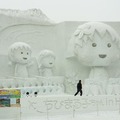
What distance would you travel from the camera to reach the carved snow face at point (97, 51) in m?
11.7

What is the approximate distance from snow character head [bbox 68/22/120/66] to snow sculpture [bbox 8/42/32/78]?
1.92 metres

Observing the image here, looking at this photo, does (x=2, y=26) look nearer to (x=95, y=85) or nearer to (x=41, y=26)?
(x=41, y=26)

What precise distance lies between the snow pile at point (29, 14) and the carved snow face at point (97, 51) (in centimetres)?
290

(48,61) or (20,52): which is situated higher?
(20,52)

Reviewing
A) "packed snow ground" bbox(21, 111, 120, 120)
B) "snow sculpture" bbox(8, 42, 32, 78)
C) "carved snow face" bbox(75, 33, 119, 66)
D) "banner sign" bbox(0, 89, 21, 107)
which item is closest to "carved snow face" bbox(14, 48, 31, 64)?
"snow sculpture" bbox(8, 42, 32, 78)

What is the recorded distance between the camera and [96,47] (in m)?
11.8

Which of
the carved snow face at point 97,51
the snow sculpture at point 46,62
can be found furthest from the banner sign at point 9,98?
the carved snow face at point 97,51

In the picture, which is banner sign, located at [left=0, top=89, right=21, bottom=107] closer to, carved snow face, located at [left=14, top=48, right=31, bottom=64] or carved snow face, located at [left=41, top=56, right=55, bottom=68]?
carved snow face, located at [left=14, top=48, right=31, bottom=64]

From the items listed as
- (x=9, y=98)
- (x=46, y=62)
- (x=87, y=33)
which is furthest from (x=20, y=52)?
(x=9, y=98)

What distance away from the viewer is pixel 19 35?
13.3 meters

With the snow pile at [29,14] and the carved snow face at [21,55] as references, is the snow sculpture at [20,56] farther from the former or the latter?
the snow pile at [29,14]

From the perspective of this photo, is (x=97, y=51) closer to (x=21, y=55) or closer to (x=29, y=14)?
(x=21, y=55)

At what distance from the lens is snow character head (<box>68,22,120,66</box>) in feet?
38.5

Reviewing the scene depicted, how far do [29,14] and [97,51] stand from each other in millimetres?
4099
